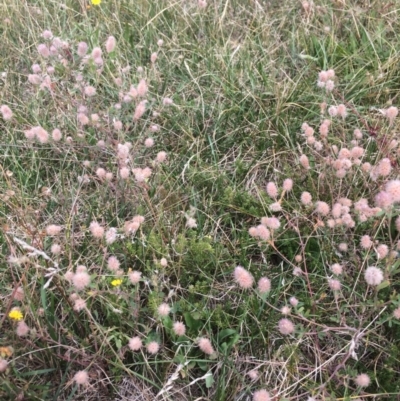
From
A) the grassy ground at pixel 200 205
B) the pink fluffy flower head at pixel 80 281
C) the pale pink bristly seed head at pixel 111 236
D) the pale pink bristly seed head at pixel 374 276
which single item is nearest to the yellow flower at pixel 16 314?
the grassy ground at pixel 200 205

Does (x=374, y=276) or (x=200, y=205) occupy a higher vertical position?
(x=374, y=276)

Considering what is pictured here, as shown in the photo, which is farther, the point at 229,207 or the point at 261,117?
the point at 261,117

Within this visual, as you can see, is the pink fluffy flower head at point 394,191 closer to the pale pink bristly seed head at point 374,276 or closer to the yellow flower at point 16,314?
the pale pink bristly seed head at point 374,276

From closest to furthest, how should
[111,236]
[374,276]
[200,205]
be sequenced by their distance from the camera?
[374,276] < [111,236] < [200,205]

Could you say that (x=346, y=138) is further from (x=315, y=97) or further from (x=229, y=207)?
(x=229, y=207)

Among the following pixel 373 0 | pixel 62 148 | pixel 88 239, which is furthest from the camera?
pixel 373 0

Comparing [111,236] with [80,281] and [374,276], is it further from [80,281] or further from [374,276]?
[374,276]

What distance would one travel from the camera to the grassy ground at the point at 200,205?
1.50m

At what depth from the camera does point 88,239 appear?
1885mm

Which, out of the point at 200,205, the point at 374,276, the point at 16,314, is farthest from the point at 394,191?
the point at 16,314

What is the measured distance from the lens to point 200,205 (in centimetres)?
201

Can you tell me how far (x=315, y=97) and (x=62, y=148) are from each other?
1284 mm

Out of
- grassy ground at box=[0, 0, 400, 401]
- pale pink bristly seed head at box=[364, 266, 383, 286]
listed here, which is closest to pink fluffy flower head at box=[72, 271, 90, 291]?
grassy ground at box=[0, 0, 400, 401]

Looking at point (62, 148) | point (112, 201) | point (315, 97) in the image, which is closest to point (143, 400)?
point (112, 201)
